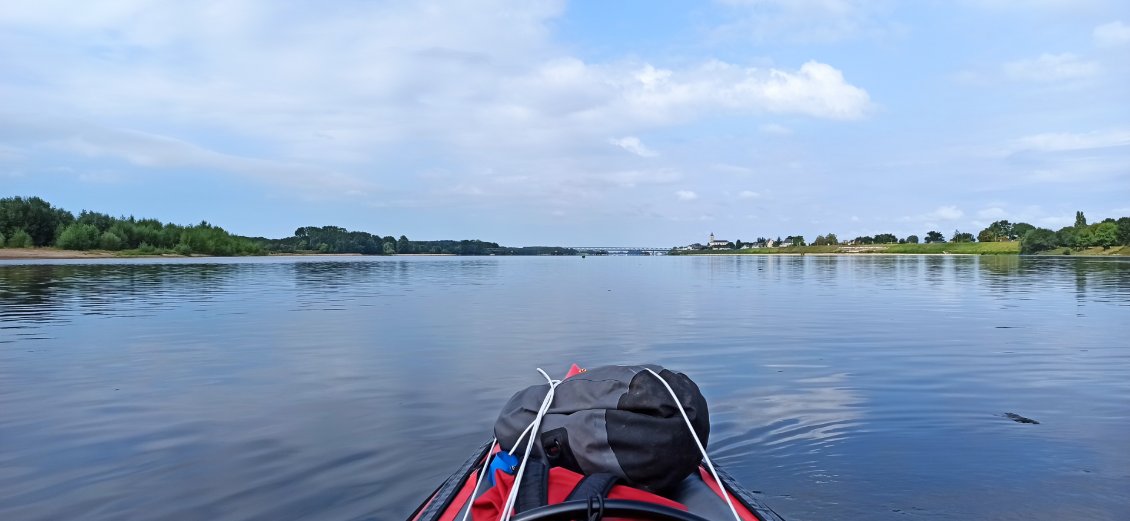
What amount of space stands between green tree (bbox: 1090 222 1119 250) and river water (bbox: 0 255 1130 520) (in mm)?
140598

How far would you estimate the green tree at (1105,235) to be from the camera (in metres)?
129

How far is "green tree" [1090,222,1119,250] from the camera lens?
424 feet

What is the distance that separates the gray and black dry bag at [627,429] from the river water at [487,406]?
2383 millimetres

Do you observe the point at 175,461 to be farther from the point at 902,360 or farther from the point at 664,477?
the point at 902,360

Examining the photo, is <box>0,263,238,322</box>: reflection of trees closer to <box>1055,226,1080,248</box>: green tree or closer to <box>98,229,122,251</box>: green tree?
<box>98,229,122,251</box>: green tree

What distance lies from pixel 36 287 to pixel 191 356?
28.8 meters

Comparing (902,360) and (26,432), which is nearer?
(26,432)

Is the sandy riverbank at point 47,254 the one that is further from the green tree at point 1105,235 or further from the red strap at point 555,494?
the green tree at point 1105,235

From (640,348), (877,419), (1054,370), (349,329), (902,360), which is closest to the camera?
(877,419)

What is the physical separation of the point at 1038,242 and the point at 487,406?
170335mm

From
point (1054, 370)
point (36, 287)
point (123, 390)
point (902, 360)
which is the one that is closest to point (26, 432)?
point (123, 390)

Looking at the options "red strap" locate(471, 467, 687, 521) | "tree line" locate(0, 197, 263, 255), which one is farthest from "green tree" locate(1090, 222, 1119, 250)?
"tree line" locate(0, 197, 263, 255)

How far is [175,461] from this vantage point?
708cm

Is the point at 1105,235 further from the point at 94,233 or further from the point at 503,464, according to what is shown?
the point at 94,233
